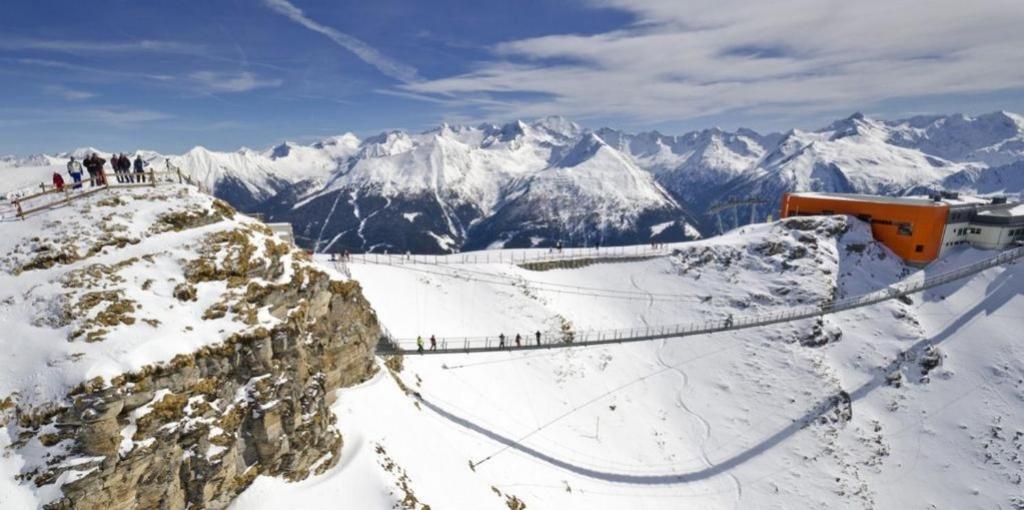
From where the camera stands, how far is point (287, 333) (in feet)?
82.4

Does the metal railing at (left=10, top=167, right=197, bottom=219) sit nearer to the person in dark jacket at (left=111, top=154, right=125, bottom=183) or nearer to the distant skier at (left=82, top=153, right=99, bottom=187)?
the distant skier at (left=82, top=153, right=99, bottom=187)

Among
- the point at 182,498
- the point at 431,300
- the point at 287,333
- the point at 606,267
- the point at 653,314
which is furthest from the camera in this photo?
the point at 606,267

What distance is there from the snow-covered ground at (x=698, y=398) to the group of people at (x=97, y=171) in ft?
57.9

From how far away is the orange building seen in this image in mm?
69000

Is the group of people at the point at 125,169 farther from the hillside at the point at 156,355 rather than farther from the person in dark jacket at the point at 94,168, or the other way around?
the hillside at the point at 156,355

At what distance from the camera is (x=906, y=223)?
234ft

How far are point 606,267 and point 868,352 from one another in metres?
32.6

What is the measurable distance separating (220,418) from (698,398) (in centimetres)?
4588

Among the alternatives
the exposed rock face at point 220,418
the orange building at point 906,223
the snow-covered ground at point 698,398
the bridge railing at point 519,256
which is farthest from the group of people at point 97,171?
the orange building at point 906,223

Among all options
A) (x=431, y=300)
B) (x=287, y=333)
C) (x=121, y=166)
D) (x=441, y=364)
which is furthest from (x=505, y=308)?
(x=121, y=166)

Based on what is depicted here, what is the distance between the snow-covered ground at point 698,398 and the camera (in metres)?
34.4

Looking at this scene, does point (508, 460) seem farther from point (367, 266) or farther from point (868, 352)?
point (868, 352)

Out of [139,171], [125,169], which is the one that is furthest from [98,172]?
[139,171]

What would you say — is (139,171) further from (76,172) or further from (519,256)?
(519,256)
